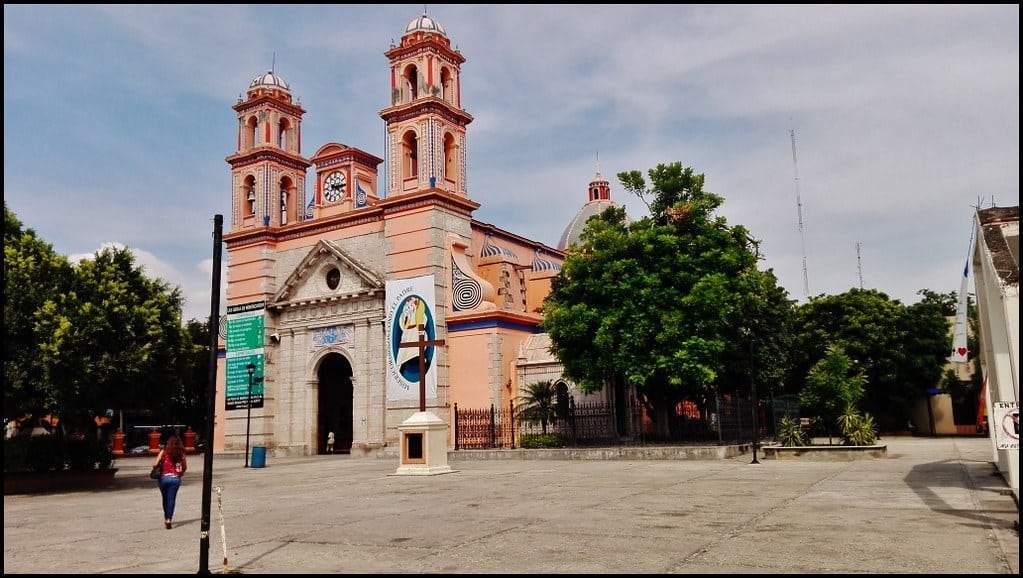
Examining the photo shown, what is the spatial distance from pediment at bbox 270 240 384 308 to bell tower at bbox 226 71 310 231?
12.2 feet

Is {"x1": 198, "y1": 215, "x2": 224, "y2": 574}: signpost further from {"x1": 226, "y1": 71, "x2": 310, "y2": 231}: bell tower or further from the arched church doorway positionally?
{"x1": 226, "y1": 71, "x2": 310, "y2": 231}: bell tower

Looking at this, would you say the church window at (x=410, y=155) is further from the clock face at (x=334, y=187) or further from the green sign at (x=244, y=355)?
the green sign at (x=244, y=355)

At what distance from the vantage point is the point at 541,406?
28.9m

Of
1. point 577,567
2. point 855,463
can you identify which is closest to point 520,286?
point 855,463

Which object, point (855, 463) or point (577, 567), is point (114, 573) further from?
point (855, 463)

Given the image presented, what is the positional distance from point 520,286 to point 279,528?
2348cm

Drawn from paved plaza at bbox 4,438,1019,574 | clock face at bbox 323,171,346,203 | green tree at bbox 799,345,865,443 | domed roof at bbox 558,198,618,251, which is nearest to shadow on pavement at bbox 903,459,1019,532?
paved plaza at bbox 4,438,1019,574

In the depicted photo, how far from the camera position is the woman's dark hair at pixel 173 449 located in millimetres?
12641

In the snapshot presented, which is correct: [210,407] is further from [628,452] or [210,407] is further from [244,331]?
[244,331]

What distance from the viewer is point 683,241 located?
85.5ft

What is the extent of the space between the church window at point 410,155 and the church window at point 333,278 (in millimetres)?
5375

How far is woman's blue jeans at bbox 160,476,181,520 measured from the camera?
11898 millimetres

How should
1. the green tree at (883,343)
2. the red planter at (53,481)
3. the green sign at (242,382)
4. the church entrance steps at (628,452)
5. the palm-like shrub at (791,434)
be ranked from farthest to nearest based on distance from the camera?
the green tree at (883,343), the green sign at (242,382), the church entrance steps at (628,452), the palm-like shrub at (791,434), the red planter at (53,481)

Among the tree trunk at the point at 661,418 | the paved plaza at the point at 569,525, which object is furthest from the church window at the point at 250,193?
the paved plaza at the point at 569,525
